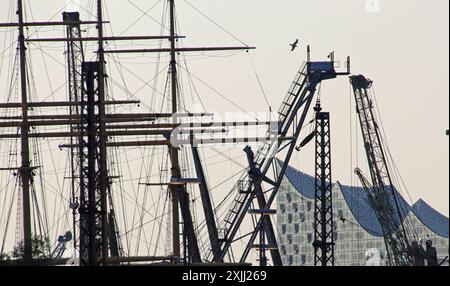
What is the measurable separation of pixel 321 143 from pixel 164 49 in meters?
29.4

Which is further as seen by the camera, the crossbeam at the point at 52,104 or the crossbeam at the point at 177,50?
the crossbeam at the point at 177,50

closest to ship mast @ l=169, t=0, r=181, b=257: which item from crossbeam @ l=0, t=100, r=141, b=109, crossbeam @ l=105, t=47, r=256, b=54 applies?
crossbeam @ l=105, t=47, r=256, b=54

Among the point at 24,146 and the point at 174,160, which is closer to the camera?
the point at 24,146

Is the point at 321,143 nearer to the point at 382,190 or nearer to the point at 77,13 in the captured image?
the point at 77,13

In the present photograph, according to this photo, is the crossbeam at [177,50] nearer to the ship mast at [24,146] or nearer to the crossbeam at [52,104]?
the crossbeam at [52,104]

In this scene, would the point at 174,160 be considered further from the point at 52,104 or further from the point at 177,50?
the point at 52,104

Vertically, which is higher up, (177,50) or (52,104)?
(177,50)

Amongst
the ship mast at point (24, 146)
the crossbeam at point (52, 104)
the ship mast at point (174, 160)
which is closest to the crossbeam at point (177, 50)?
the ship mast at point (174, 160)

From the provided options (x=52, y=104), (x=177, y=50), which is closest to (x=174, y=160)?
(x=177, y=50)

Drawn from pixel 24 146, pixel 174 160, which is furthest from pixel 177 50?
pixel 24 146

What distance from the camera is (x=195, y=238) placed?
501 ft

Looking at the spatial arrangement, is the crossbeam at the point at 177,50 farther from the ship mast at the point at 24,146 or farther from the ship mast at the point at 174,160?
the ship mast at the point at 24,146

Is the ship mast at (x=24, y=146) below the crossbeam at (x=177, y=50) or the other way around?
below

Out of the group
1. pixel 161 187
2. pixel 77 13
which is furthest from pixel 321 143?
pixel 77 13
